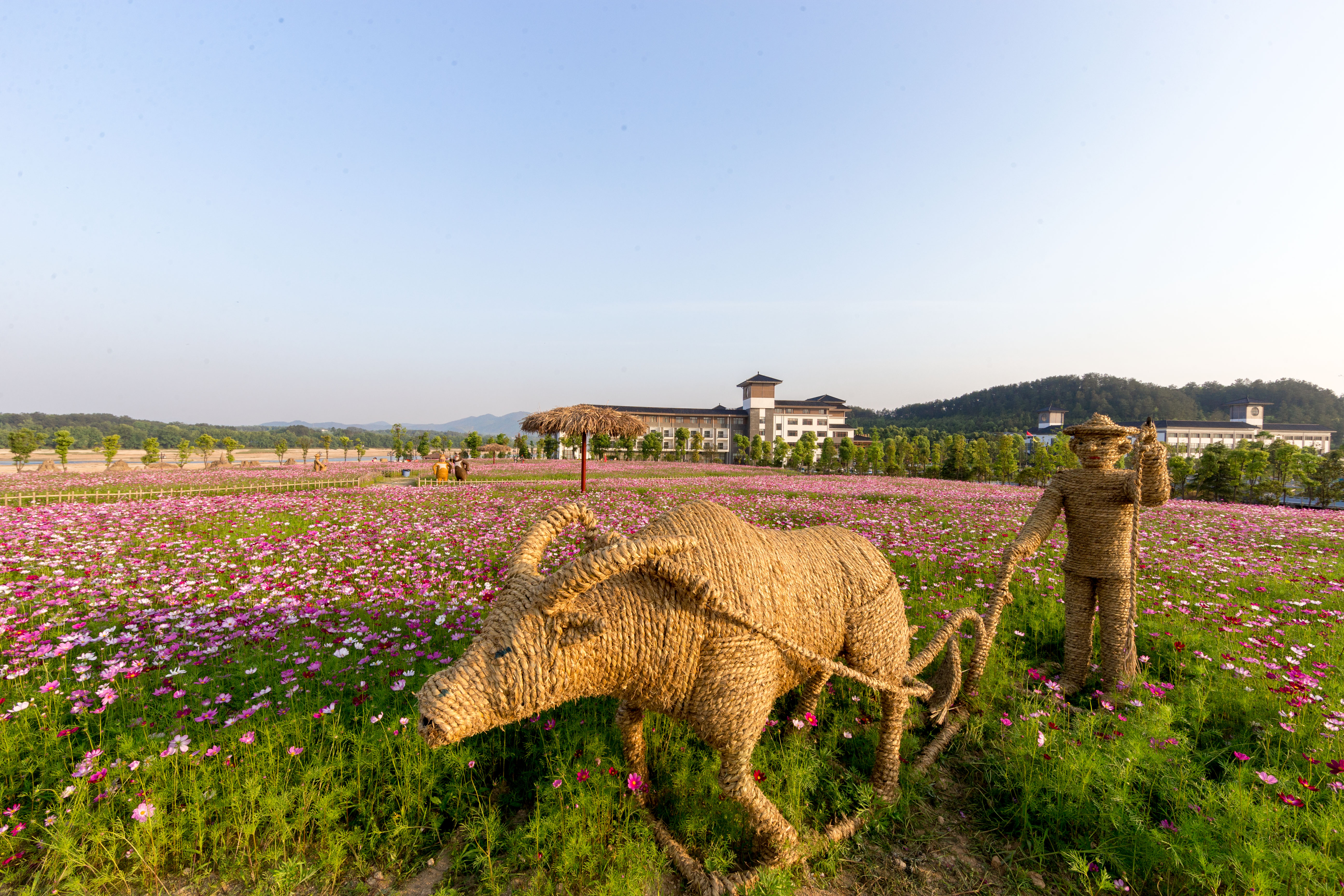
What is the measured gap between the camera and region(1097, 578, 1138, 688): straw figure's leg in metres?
3.88

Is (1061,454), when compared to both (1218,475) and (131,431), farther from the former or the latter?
(131,431)

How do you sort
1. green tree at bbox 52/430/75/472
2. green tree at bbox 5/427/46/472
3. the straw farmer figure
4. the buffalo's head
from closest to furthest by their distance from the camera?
the buffalo's head → the straw farmer figure → green tree at bbox 52/430/75/472 → green tree at bbox 5/427/46/472

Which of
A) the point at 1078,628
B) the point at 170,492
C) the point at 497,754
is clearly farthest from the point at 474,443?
the point at 1078,628

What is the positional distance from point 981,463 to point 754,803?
48.7m

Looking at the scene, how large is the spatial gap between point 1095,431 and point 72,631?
9133 mm

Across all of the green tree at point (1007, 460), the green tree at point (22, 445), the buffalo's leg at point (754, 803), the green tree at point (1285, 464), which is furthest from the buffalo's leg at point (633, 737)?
the green tree at point (22, 445)

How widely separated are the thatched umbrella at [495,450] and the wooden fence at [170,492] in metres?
22.0

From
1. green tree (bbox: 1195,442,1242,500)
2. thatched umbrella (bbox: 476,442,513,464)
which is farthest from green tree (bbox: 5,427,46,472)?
green tree (bbox: 1195,442,1242,500)

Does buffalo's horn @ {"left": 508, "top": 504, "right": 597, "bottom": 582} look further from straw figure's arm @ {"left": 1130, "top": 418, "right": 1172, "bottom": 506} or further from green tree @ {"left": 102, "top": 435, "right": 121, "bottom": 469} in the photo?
green tree @ {"left": 102, "top": 435, "right": 121, "bottom": 469}

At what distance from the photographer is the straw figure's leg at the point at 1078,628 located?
4.07 m

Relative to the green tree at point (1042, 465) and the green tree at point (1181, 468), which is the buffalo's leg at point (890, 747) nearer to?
the green tree at point (1181, 468)

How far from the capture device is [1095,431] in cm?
394

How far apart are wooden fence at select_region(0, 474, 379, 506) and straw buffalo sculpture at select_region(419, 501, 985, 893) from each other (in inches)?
627

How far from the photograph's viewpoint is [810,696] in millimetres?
3514
